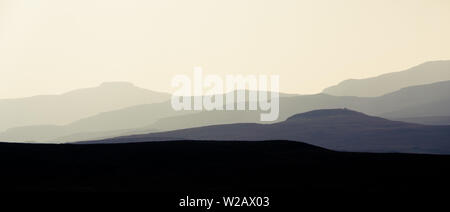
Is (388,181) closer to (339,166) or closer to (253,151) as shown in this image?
(339,166)

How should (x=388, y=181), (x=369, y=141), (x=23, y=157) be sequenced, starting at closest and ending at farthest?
(x=388, y=181)
(x=23, y=157)
(x=369, y=141)

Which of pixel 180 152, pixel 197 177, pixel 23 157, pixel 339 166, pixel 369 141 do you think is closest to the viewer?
pixel 197 177

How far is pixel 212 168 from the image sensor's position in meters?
32.2

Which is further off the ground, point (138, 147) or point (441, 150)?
point (138, 147)

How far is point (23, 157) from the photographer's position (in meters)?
35.9

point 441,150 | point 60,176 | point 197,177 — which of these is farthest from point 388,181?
point 441,150

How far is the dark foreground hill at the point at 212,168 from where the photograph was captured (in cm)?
2522

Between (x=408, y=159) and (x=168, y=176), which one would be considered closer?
(x=168, y=176)

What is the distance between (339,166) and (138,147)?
13.5 metres

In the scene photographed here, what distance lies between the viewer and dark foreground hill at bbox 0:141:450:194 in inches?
993

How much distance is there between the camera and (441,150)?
155750mm
